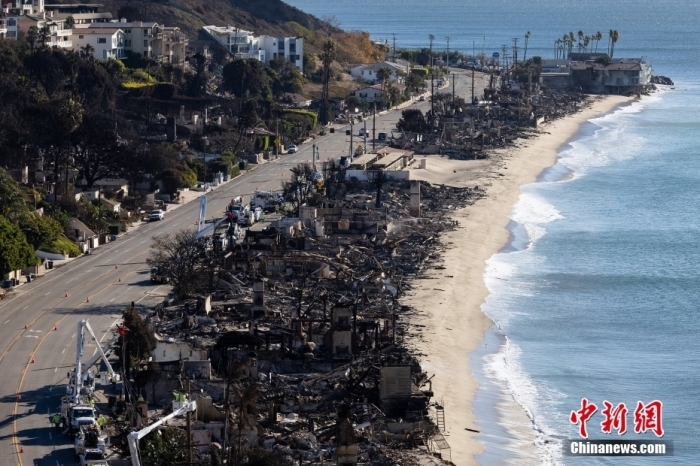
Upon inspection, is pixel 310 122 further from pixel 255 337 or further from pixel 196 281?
pixel 255 337

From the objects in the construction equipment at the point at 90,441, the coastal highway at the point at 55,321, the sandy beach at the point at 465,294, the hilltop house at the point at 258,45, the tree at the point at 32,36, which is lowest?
the sandy beach at the point at 465,294

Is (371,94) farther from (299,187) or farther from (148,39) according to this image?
(299,187)

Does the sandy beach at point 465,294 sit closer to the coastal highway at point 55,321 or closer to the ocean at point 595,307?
the ocean at point 595,307

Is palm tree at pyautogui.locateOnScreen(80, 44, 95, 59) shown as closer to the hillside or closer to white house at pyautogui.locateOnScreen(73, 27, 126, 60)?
white house at pyautogui.locateOnScreen(73, 27, 126, 60)

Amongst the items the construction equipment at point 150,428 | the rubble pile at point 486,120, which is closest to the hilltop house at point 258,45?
the rubble pile at point 486,120

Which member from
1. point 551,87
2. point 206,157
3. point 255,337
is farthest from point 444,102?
point 255,337

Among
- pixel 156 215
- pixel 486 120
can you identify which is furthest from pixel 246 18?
pixel 156 215
